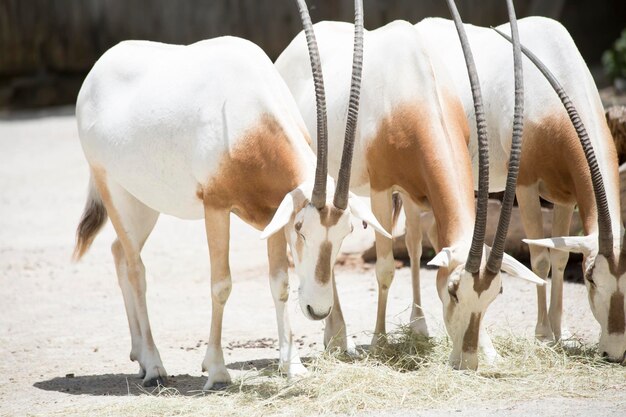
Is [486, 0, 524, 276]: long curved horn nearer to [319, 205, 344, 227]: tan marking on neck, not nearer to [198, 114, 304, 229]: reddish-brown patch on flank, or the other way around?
[319, 205, 344, 227]: tan marking on neck

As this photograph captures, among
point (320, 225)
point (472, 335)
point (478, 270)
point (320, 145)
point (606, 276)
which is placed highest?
point (320, 145)

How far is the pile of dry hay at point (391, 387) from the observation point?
4887 millimetres

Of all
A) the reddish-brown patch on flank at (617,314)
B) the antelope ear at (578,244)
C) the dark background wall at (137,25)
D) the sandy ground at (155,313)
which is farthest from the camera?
the dark background wall at (137,25)

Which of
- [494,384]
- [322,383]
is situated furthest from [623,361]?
[322,383]

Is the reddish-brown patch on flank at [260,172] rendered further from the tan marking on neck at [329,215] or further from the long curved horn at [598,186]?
the long curved horn at [598,186]

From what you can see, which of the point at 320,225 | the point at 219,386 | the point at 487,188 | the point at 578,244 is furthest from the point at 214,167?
the point at 578,244

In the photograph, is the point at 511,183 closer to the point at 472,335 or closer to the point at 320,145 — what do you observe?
the point at 472,335

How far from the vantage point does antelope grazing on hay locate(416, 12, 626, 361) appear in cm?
539

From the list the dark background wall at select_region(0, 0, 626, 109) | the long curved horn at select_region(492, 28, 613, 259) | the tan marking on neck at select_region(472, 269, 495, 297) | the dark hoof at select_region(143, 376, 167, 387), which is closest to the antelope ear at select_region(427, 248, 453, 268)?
the tan marking on neck at select_region(472, 269, 495, 297)

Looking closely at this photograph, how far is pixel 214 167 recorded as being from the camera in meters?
5.32

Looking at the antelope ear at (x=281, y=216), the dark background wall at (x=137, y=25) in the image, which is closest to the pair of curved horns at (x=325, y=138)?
the antelope ear at (x=281, y=216)

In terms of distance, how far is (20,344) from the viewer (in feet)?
22.4

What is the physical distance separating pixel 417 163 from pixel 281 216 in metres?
1.14

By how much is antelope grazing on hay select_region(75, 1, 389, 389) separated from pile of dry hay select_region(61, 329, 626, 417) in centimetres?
24
